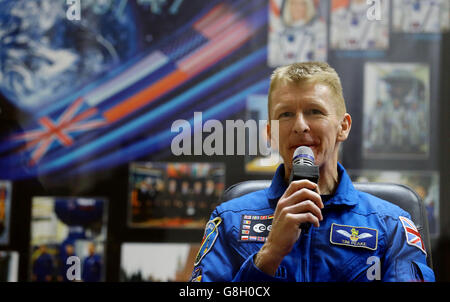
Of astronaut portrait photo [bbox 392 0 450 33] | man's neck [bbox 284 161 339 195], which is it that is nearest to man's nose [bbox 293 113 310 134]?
man's neck [bbox 284 161 339 195]

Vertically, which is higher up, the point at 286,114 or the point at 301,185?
the point at 286,114

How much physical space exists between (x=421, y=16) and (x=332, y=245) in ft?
3.51

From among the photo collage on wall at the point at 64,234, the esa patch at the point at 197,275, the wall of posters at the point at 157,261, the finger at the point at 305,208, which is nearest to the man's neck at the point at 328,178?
the finger at the point at 305,208

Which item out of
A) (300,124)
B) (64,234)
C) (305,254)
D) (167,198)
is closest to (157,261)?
(167,198)

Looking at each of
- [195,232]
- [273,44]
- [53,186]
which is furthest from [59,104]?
[273,44]

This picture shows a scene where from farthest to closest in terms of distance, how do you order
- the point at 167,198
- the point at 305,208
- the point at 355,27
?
the point at 167,198 < the point at 355,27 < the point at 305,208

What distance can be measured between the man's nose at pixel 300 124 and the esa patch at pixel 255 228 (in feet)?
0.75

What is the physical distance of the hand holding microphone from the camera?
0.81m

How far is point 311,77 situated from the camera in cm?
102

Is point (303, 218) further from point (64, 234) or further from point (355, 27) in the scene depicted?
point (64, 234)

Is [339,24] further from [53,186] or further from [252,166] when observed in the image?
[53,186]

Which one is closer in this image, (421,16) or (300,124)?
(300,124)

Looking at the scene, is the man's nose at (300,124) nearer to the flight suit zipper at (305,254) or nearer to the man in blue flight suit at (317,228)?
the man in blue flight suit at (317,228)

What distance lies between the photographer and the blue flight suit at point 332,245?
3.09 feet
